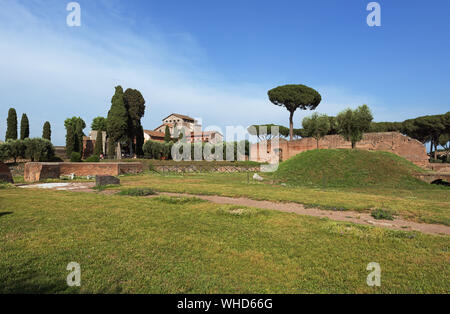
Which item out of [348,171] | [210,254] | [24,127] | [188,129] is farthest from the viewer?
[188,129]

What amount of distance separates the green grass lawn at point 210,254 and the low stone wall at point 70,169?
11.7 meters

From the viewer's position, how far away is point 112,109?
35500 millimetres

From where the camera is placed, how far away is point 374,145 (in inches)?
1275

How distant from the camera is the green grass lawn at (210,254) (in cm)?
271

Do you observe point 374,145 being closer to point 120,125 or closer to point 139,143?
point 120,125

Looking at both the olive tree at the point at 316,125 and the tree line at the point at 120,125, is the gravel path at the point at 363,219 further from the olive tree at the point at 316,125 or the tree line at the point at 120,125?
the tree line at the point at 120,125

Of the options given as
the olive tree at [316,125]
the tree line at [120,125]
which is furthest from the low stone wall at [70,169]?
the olive tree at [316,125]

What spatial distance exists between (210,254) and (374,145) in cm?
3566

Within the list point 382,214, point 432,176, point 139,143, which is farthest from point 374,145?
point 139,143

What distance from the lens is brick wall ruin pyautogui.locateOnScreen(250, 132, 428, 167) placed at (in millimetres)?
29442

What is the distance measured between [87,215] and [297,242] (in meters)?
4.94

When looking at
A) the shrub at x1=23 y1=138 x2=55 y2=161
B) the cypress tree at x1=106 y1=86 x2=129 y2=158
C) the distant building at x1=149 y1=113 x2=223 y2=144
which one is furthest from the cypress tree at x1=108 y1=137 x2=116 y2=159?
the distant building at x1=149 y1=113 x2=223 y2=144

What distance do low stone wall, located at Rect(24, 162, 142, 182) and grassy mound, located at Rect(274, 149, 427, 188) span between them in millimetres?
13818

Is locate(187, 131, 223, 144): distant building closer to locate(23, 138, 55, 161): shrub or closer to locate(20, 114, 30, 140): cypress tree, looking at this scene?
locate(20, 114, 30, 140): cypress tree
